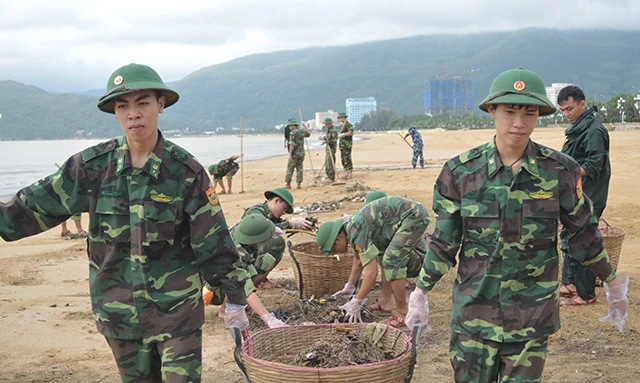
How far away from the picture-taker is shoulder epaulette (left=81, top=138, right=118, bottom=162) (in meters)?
3.31

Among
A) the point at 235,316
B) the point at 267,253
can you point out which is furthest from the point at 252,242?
the point at 235,316

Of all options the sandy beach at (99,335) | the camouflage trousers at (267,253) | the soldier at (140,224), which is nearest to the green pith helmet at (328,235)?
the camouflage trousers at (267,253)

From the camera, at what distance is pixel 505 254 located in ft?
11.0

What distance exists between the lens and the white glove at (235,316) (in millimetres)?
3567

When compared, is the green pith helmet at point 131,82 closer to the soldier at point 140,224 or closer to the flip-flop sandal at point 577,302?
the soldier at point 140,224

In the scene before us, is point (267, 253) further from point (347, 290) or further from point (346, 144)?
point (346, 144)

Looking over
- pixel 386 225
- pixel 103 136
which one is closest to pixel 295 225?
pixel 386 225

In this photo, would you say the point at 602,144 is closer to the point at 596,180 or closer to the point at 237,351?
the point at 596,180

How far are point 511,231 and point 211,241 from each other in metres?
1.33

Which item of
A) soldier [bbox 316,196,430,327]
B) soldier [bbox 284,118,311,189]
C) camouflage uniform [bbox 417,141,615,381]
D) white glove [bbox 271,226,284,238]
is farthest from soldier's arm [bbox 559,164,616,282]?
soldier [bbox 284,118,311,189]

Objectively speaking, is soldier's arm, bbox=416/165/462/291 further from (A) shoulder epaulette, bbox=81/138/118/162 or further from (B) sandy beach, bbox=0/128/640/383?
(B) sandy beach, bbox=0/128/640/383

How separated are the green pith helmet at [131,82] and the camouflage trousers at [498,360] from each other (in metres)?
1.79

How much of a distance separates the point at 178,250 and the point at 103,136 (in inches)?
5419

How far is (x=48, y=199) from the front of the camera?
3312 millimetres
